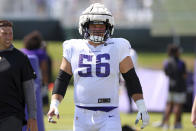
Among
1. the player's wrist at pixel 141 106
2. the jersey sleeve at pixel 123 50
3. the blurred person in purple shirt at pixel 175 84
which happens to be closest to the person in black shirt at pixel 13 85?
the jersey sleeve at pixel 123 50

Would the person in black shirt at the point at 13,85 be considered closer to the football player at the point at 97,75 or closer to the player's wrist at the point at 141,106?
the football player at the point at 97,75

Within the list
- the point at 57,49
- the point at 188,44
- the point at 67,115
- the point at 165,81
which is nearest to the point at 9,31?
the point at 67,115

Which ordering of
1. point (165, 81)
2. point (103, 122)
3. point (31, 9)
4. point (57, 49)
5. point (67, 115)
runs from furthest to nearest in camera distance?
point (31, 9) < point (57, 49) < point (165, 81) < point (67, 115) < point (103, 122)

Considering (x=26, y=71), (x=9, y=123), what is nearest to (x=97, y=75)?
(x=26, y=71)

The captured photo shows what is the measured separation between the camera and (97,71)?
6184mm

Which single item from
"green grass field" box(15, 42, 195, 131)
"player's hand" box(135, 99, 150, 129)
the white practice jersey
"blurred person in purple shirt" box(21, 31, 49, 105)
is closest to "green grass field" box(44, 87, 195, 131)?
"green grass field" box(15, 42, 195, 131)

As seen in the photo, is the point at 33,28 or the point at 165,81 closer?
the point at 165,81

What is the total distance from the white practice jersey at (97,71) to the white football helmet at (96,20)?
86 mm

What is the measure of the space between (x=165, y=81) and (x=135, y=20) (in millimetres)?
14651

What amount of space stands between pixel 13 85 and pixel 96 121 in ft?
2.88

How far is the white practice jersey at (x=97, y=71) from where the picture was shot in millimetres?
6168

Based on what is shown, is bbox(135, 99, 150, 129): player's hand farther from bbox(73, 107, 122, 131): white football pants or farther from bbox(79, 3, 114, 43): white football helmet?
bbox(79, 3, 114, 43): white football helmet

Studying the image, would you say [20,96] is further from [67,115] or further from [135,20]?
[135,20]

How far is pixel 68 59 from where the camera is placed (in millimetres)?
6328
